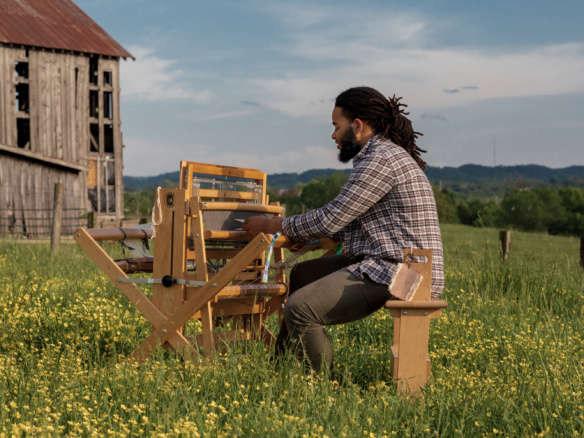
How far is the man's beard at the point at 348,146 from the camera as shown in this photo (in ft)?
14.8

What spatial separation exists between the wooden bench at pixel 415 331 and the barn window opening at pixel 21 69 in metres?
26.6

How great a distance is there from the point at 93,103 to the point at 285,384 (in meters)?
28.5

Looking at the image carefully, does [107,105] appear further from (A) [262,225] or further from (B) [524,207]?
(B) [524,207]

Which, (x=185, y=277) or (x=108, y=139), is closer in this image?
(x=185, y=277)

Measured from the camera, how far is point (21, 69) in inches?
1133

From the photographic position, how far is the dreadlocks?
4430 mm

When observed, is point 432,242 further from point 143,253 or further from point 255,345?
point 143,253


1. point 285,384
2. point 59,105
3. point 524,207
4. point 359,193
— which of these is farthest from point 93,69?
point 524,207

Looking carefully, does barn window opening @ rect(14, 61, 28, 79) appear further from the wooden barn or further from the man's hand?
the man's hand

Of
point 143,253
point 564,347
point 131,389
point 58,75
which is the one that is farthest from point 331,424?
point 58,75

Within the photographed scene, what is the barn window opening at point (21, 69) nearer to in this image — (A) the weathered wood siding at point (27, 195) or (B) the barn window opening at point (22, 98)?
(B) the barn window opening at point (22, 98)

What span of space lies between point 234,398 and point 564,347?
10.7 ft

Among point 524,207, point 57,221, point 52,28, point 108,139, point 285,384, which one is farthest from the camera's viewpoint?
point 524,207

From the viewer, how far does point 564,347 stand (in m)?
5.63
